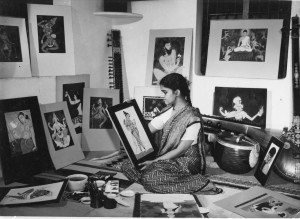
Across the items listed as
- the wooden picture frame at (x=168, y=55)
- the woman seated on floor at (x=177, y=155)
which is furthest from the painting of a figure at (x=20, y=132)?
the wooden picture frame at (x=168, y=55)

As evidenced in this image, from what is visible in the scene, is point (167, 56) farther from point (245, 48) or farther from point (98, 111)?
point (98, 111)

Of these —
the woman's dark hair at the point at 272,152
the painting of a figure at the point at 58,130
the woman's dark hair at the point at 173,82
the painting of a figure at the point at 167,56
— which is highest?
the painting of a figure at the point at 167,56

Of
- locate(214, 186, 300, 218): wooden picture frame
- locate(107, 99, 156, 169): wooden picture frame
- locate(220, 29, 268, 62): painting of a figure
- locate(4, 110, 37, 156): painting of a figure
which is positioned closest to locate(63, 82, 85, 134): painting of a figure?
locate(4, 110, 37, 156): painting of a figure

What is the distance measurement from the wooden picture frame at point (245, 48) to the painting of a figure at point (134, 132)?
3.17 ft

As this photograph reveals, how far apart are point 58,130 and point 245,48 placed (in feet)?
5.93

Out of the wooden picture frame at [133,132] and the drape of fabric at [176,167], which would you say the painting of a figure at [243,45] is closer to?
the drape of fabric at [176,167]

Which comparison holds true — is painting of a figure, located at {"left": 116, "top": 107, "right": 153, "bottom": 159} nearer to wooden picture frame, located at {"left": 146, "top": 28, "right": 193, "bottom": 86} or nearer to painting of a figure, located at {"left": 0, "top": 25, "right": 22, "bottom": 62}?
wooden picture frame, located at {"left": 146, "top": 28, "right": 193, "bottom": 86}

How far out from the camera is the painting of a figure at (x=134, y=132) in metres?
2.59

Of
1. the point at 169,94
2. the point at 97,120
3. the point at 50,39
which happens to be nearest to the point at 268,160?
the point at 169,94

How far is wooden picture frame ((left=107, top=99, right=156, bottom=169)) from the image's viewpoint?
8.31 feet

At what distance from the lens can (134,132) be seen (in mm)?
2646

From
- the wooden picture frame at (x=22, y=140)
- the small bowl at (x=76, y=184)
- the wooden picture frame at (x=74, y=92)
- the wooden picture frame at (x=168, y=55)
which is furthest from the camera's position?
the wooden picture frame at (x=168, y=55)

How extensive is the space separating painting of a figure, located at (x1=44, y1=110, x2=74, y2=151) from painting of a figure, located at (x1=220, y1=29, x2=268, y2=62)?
5.14 ft

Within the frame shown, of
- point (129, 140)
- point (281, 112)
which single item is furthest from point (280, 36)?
point (129, 140)
